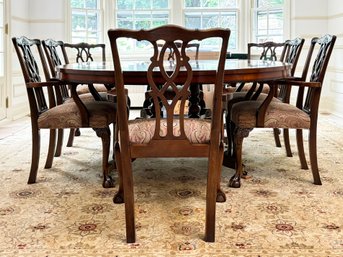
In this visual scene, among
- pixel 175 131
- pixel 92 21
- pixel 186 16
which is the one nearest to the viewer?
pixel 175 131

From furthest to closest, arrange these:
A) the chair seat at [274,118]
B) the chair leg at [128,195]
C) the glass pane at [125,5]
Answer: the glass pane at [125,5], the chair seat at [274,118], the chair leg at [128,195]

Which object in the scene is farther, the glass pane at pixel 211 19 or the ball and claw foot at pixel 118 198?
the glass pane at pixel 211 19

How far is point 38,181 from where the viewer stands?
2518 mm

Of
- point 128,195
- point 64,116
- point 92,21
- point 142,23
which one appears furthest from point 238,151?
point 92,21

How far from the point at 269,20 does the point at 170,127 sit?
15.8 feet

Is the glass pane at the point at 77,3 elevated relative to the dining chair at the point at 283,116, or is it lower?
elevated

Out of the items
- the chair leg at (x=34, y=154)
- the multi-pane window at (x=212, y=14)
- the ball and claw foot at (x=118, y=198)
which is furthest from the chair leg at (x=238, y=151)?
the multi-pane window at (x=212, y=14)

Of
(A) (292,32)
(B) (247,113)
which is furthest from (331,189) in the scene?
(A) (292,32)

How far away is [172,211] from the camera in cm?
200

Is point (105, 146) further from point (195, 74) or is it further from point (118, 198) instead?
point (195, 74)

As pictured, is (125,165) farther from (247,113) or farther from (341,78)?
(341,78)

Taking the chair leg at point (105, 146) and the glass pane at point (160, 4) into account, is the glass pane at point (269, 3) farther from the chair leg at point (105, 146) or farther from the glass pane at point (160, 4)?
the chair leg at point (105, 146)

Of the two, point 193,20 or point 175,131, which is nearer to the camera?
point 175,131

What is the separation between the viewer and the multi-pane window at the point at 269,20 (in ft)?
19.4
